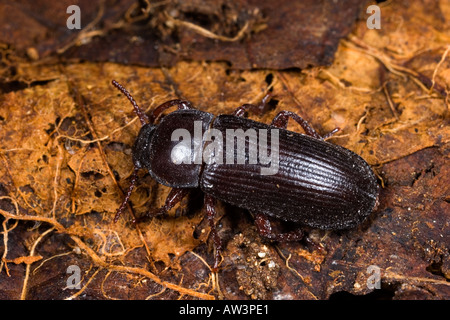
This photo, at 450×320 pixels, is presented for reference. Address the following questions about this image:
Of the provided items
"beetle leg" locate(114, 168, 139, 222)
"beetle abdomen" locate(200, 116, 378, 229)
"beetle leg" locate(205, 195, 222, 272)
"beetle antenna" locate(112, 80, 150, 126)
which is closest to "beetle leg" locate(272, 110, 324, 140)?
"beetle abdomen" locate(200, 116, 378, 229)

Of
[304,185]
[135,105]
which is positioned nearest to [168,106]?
[135,105]

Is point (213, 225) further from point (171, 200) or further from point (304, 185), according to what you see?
point (304, 185)

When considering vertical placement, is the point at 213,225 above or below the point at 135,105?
below

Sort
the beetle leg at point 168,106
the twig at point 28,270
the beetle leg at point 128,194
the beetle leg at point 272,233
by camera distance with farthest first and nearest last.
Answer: the beetle leg at point 168,106 < the beetle leg at point 128,194 < the beetle leg at point 272,233 < the twig at point 28,270

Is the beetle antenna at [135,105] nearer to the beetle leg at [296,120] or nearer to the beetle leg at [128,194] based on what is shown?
the beetle leg at [128,194]

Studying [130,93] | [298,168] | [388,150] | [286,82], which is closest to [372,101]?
[388,150]

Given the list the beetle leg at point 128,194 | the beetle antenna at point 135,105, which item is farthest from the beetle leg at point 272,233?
the beetle antenna at point 135,105
